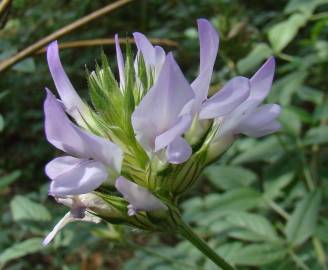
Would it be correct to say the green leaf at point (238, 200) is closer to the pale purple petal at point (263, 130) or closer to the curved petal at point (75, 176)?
the pale purple petal at point (263, 130)

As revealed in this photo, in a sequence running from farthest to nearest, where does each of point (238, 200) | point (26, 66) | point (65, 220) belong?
1. point (238, 200)
2. point (26, 66)
3. point (65, 220)

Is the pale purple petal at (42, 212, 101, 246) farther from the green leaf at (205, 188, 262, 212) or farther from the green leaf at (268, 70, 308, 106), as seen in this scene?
the green leaf at (268, 70, 308, 106)

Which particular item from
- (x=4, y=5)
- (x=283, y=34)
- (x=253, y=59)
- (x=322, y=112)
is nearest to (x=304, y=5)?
(x=283, y=34)

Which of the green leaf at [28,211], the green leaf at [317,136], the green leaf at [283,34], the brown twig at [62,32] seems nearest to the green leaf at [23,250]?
the green leaf at [28,211]

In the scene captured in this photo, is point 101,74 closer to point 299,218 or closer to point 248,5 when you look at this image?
point 299,218

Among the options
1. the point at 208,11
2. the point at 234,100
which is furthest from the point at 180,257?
the point at 208,11

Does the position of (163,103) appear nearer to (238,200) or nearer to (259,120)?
(259,120)
